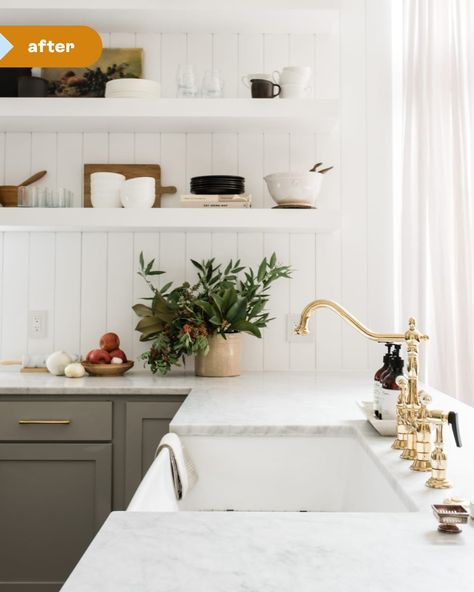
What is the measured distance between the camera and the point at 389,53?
2854 mm

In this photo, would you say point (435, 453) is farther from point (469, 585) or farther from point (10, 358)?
point (10, 358)

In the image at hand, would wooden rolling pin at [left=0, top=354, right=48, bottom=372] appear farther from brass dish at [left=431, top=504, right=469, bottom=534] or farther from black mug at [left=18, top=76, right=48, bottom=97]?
brass dish at [left=431, top=504, right=469, bottom=534]

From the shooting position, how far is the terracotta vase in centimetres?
251

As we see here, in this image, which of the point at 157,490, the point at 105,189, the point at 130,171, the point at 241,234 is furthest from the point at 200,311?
the point at 157,490

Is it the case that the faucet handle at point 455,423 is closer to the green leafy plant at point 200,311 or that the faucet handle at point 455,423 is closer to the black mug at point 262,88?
the green leafy plant at point 200,311

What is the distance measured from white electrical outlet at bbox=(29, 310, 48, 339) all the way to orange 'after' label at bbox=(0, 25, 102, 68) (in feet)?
3.35

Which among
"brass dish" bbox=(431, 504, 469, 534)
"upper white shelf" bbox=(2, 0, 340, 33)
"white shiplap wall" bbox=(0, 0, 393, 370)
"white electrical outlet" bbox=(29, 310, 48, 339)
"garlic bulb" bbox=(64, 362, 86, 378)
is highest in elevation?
"upper white shelf" bbox=(2, 0, 340, 33)

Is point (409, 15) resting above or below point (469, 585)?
above

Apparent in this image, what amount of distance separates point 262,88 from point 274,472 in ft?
5.06

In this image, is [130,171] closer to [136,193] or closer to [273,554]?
[136,193]

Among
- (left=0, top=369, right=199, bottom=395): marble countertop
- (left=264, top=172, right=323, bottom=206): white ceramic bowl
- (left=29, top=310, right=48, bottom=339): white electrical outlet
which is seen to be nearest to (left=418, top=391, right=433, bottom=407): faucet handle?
(left=0, top=369, right=199, bottom=395): marble countertop

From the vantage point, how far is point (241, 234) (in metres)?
2.82

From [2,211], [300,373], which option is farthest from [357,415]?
[2,211]

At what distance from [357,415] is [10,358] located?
165 centimetres
